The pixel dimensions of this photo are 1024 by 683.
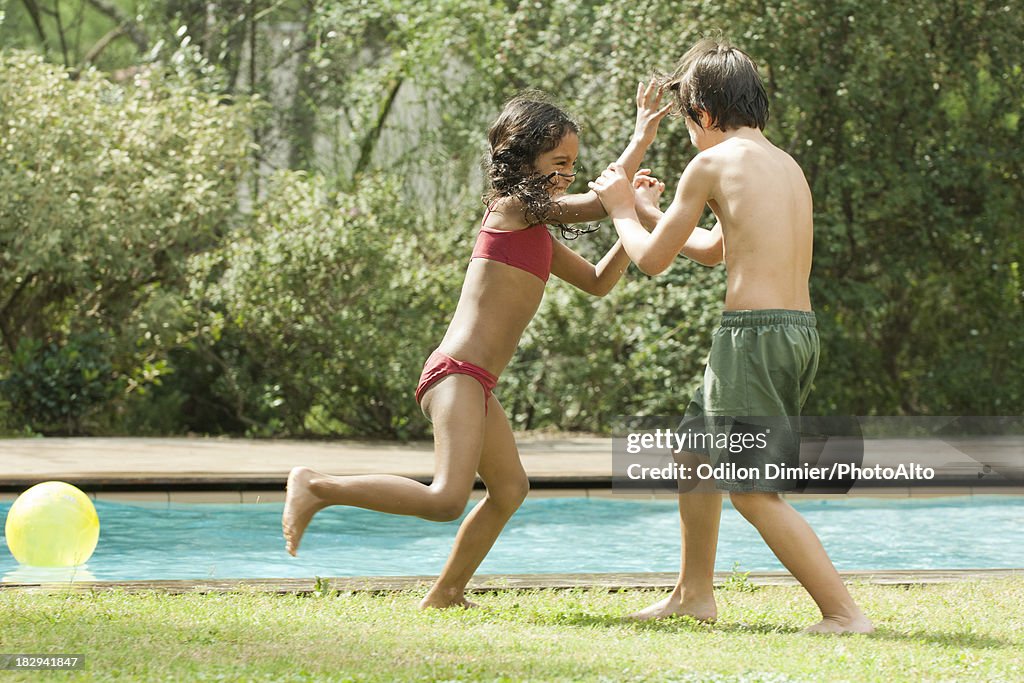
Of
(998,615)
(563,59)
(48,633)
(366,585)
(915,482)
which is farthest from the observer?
(563,59)

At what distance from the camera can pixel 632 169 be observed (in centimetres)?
376

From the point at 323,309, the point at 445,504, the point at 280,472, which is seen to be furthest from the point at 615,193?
the point at 323,309

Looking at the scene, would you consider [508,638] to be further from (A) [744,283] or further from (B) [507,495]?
(A) [744,283]

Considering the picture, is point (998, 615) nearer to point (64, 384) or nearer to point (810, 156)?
point (810, 156)

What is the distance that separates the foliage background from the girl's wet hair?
5.83m

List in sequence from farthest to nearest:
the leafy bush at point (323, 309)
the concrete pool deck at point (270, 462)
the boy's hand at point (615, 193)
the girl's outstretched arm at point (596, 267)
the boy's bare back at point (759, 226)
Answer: the leafy bush at point (323, 309) < the concrete pool deck at point (270, 462) < the girl's outstretched arm at point (596, 267) < the boy's hand at point (615, 193) < the boy's bare back at point (759, 226)

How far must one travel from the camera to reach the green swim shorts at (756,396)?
3.31 meters

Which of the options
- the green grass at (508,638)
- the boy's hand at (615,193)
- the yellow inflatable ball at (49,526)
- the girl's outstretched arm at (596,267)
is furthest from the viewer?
the yellow inflatable ball at (49,526)

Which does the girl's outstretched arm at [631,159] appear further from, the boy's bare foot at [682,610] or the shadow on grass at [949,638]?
the shadow on grass at [949,638]

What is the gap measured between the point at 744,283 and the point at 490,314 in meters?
0.76

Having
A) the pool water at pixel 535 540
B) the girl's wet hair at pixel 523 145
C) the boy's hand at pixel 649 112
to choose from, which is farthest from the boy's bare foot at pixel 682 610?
the pool water at pixel 535 540

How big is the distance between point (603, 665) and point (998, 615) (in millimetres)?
1482

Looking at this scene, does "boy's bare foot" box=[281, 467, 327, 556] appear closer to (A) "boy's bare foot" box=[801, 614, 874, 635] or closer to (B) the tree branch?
(A) "boy's bare foot" box=[801, 614, 874, 635]

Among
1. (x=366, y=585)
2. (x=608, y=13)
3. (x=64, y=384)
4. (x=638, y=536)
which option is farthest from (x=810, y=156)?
(x=366, y=585)
